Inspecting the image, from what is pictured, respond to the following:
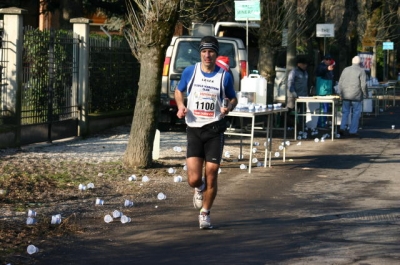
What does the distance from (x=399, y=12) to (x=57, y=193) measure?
44360 mm

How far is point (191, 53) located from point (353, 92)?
4.00m

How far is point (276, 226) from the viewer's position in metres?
9.36

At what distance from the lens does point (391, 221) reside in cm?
977

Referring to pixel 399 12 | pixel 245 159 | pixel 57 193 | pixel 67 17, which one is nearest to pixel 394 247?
pixel 57 193

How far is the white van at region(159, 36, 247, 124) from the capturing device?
19.7 m

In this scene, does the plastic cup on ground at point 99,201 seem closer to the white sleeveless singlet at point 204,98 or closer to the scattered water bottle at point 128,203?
the scattered water bottle at point 128,203

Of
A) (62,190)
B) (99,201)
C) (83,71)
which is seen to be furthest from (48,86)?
(99,201)

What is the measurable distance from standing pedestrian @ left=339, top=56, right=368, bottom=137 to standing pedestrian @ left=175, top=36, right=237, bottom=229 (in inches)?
475

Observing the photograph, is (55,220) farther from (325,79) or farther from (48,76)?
(325,79)

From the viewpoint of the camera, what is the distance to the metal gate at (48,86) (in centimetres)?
1561

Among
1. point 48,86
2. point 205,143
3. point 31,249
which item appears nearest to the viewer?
point 31,249

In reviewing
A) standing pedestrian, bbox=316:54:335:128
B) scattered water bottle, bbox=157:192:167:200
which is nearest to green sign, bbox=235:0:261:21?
standing pedestrian, bbox=316:54:335:128

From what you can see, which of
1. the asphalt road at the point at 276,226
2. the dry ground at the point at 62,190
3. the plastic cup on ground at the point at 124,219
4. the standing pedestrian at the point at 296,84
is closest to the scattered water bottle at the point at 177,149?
the dry ground at the point at 62,190

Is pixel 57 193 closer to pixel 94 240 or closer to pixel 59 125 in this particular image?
pixel 94 240
